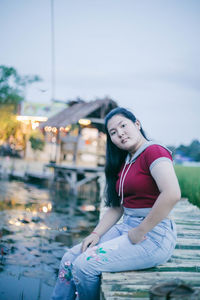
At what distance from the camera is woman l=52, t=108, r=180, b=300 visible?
180cm

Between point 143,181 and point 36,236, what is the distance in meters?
4.42

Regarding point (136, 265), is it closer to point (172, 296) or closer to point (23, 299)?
point (172, 296)

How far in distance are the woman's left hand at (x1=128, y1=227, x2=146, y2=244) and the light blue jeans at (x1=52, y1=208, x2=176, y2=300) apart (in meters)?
0.03

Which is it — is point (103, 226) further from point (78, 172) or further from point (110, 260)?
point (78, 172)

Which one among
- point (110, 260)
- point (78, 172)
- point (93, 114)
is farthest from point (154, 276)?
point (93, 114)

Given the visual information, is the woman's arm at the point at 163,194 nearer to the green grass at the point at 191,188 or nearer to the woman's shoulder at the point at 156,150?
the woman's shoulder at the point at 156,150

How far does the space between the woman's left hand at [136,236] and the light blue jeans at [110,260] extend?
0.03 metres

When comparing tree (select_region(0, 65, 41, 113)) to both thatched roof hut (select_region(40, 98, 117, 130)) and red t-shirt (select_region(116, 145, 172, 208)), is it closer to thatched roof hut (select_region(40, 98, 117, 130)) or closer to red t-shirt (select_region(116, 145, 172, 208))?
thatched roof hut (select_region(40, 98, 117, 130))

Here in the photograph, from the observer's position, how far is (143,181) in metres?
1.96

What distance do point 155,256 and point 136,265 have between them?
0.14m

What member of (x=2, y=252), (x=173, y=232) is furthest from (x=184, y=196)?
(x=173, y=232)

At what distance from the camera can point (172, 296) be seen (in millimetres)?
1188

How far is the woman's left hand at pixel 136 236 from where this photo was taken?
186 cm

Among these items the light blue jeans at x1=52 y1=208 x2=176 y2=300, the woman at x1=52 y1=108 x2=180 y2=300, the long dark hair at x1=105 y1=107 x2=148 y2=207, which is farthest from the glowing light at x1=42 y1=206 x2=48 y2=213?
the light blue jeans at x1=52 y1=208 x2=176 y2=300
